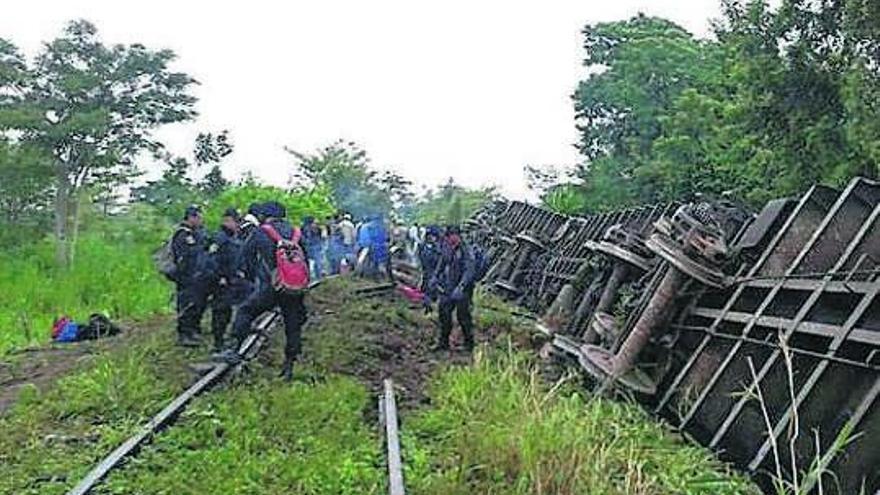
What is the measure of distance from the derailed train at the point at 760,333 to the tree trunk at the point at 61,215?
18.7 m

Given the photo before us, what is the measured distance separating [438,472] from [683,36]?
39.4m

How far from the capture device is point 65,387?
374 inches

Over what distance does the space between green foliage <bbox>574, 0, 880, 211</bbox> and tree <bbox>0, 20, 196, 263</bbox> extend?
16.1 metres

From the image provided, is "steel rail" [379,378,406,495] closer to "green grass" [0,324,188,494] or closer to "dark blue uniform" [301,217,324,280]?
"green grass" [0,324,188,494]

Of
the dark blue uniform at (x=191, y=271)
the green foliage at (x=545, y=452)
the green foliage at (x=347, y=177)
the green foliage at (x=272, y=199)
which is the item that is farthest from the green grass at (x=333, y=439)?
the green foliage at (x=347, y=177)

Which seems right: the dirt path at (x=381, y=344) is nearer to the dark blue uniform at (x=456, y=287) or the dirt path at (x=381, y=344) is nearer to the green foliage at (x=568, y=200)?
the dark blue uniform at (x=456, y=287)

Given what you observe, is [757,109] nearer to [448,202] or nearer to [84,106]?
[84,106]

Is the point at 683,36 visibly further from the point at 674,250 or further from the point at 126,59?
the point at 674,250

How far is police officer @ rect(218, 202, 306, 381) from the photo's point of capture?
9945mm

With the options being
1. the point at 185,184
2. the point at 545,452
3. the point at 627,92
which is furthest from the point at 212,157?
the point at 545,452

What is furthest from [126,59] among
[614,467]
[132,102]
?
[614,467]

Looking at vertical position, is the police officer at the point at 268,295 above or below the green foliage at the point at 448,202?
above

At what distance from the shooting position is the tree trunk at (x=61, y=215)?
26.9 meters

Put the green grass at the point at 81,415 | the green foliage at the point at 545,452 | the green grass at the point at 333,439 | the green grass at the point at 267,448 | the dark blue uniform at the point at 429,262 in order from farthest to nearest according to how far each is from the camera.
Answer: the dark blue uniform at the point at 429,262
the green grass at the point at 81,415
the green grass at the point at 267,448
the green grass at the point at 333,439
the green foliage at the point at 545,452
